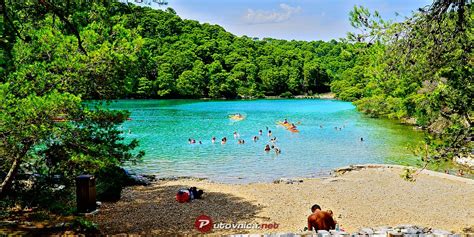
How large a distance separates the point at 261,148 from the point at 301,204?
14.9 metres

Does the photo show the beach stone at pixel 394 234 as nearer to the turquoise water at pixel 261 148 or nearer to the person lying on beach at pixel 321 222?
the person lying on beach at pixel 321 222

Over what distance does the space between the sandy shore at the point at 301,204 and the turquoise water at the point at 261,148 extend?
3.28m

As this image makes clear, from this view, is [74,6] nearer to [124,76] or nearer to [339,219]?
[124,76]

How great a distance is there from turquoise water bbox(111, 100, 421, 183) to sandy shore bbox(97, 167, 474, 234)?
3.28 metres

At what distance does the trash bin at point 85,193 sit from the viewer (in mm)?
9852

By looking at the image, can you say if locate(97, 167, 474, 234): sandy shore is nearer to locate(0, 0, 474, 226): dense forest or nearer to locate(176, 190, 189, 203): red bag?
locate(176, 190, 189, 203): red bag

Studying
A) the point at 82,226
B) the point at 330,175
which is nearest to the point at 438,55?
the point at 82,226

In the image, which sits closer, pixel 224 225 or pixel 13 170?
pixel 13 170

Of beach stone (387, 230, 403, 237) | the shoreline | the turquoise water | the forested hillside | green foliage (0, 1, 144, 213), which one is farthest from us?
the turquoise water

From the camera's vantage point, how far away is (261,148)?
2834 centimetres

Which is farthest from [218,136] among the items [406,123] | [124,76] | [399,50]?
[399,50]

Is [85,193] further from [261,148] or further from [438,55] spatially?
[261,148]

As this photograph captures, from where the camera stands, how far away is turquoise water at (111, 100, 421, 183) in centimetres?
2158

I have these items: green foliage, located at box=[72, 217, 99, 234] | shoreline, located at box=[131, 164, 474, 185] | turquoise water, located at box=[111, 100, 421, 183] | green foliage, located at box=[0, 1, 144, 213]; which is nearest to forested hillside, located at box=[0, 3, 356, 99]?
green foliage, located at box=[0, 1, 144, 213]
